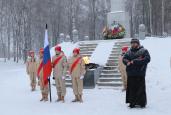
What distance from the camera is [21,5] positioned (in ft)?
136

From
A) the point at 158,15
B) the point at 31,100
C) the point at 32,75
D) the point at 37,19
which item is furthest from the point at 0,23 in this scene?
the point at 31,100

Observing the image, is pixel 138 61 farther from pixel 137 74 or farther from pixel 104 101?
pixel 104 101

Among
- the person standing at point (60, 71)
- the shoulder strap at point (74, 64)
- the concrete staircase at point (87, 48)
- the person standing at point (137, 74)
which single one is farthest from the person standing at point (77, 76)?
the concrete staircase at point (87, 48)

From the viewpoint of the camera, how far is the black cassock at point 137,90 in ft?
34.9

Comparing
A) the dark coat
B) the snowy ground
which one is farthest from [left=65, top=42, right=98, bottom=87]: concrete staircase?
the dark coat

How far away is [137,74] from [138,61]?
13.7 inches

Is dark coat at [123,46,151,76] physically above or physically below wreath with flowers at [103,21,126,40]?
below

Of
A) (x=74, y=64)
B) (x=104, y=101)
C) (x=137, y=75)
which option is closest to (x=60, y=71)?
(x=74, y=64)

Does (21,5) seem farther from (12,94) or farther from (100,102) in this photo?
(100,102)

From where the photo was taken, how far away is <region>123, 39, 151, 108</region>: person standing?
419 inches

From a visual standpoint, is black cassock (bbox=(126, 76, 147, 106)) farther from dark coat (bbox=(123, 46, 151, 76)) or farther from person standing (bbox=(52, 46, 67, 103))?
person standing (bbox=(52, 46, 67, 103))

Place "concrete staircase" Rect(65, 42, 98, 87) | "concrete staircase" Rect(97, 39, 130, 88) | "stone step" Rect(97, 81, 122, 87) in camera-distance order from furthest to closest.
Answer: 1. "concrete staircase" Rect(65, 42, 98, 87)
2. "concrete staircase" Rect(97, 39, 130, 88)
3. "stone step" Rect(97, 81, 122, 87)

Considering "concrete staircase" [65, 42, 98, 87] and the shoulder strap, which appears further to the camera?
"concrete staircase" [65, 42, 98, 87]

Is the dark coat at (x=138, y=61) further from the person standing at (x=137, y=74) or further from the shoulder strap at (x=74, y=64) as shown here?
the shoulder strap at (x=74, y=64)
